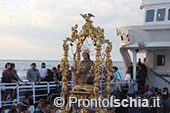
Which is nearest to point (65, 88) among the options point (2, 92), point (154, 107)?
point (2, 92)

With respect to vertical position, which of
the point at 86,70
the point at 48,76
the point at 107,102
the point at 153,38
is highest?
the point at 153,38

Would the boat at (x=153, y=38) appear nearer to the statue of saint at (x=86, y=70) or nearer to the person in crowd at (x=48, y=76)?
the person in crowd at (x=48, y=76)

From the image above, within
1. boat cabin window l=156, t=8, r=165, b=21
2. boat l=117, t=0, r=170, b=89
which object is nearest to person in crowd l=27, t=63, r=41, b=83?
boat l=117, t=0, r=170, b=89

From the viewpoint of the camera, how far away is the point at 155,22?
18.2m

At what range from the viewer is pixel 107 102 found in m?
8.75

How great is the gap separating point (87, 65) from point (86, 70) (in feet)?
0.45

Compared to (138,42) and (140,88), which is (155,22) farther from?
(140,88)

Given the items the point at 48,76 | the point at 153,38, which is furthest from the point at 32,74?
the point at 153,38

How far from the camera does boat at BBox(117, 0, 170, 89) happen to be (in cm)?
1759

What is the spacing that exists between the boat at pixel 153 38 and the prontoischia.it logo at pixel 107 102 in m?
5.85

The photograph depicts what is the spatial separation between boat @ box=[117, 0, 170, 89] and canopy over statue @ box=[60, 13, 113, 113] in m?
9.46

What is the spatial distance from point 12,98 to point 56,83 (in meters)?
2.36

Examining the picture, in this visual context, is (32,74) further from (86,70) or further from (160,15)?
(160,15)

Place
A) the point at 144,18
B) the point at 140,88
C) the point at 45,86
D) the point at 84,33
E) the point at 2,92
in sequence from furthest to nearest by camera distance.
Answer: the point at 144,18, the point at 140,88, the point at 45,86, the point at 2,92, the point at 84,33
